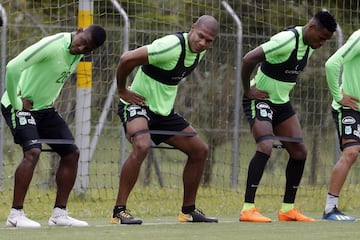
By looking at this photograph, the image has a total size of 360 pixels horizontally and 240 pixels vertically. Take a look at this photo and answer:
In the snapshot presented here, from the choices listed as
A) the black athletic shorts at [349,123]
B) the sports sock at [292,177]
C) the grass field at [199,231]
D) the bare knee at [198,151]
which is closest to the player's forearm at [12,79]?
the grass field at [199,231]

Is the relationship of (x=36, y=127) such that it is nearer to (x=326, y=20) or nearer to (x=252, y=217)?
(x=252, y=217)

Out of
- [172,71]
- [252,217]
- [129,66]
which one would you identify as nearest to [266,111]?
[252,217]

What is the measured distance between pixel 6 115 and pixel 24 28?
501 centimetres

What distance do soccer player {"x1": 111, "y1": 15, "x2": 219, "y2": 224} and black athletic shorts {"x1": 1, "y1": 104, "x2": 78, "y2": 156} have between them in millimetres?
652

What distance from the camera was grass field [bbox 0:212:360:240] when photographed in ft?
34.0

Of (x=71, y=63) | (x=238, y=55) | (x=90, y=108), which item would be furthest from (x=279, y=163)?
(x=71, y=63)

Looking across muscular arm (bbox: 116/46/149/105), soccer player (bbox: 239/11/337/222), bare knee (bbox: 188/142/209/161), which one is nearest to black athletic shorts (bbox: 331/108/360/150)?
soccer player (bbox: 239/11/337/222)

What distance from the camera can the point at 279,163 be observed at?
61.9 feet

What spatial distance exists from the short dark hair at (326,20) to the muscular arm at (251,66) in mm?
682

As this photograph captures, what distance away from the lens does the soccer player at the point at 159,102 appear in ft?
38.4

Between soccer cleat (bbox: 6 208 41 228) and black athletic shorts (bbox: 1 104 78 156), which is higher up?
black athletic shorts (bbox: 1 104 78 156)

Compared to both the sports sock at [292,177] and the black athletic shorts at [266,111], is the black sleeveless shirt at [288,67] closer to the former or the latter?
the black athletic shorts at [266,111]

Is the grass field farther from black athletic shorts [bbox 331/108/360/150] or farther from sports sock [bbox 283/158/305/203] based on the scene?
black athletic shorts [bbox 331/108/360/150]

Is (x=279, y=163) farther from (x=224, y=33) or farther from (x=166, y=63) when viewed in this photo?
(x=166, y=63)
